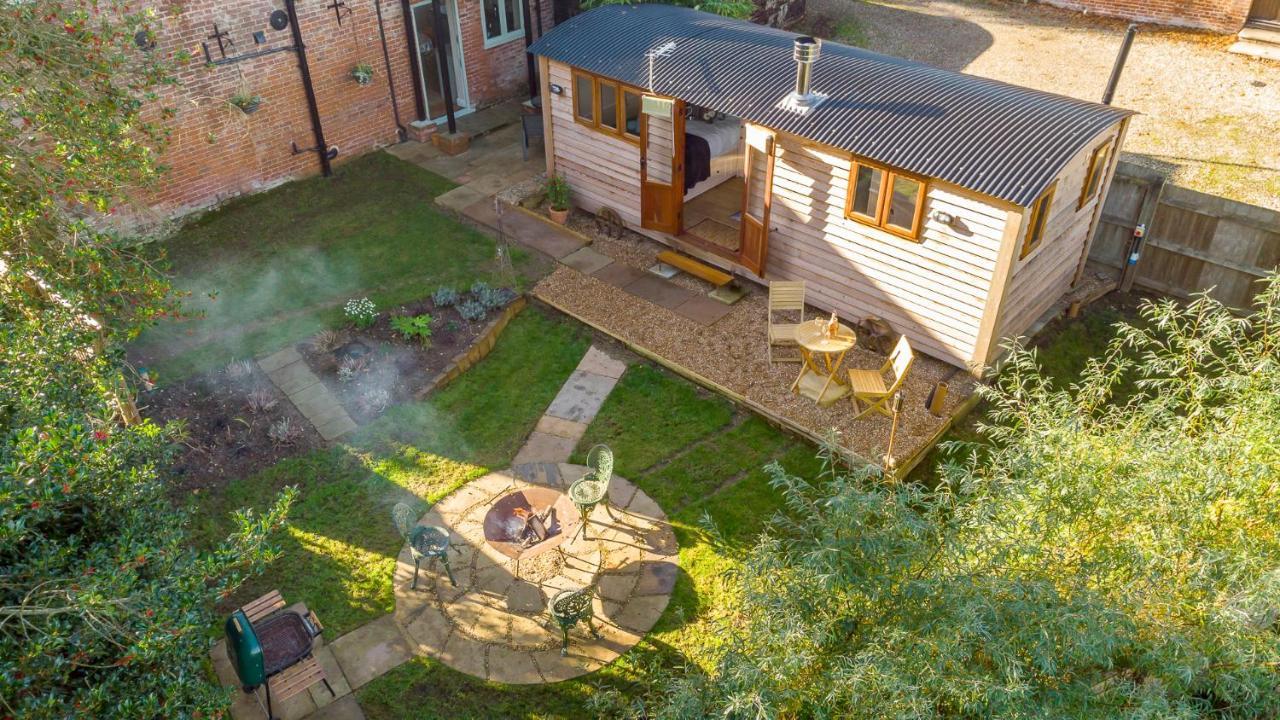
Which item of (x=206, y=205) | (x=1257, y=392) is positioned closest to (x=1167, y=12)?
(x=1257, y=392)

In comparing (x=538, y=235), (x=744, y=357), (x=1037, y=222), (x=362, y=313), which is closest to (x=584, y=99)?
(x=538, y=235)

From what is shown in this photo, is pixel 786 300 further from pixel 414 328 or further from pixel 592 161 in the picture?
pixel 414 328

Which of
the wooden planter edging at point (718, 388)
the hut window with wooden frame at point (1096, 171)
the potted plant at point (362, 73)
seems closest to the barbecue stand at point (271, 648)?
the wooden planter edging at point (718, 388)

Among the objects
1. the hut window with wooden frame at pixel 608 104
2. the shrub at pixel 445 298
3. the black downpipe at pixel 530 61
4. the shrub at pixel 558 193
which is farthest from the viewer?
the black downpipe at pixel 530 61

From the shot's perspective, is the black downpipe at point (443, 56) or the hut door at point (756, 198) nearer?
the hut door at point (756, 198)

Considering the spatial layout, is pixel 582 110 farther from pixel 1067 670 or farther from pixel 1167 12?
pixel 1167 12

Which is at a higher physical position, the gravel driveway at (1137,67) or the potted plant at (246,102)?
the potted plant at (246,102)

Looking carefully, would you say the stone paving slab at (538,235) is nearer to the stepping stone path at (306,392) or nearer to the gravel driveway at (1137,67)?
the stepping stone path at (306,392)
